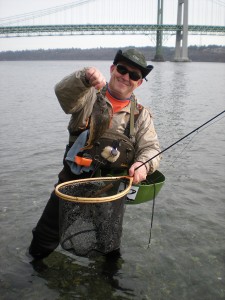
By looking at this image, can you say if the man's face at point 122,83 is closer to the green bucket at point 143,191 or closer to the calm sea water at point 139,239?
the green bucket at point 143,191

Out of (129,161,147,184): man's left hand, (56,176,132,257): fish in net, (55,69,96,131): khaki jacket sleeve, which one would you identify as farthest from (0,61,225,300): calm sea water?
(55,69,96,131): khaki jacket sleeve

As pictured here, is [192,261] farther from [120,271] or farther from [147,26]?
[147,26]

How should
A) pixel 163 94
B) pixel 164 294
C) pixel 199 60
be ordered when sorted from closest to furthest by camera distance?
1. pixel 164 294
2. pixel 163 94
3. pixel 199 60

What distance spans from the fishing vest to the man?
0.05 feet

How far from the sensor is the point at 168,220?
5.61 meters

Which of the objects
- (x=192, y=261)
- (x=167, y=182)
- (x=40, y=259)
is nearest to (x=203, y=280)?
(x=192, y=261)

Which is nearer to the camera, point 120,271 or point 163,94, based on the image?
point 120,271

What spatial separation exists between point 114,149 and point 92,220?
717mm

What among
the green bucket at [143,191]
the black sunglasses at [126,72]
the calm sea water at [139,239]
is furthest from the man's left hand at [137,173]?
the calm sea water at [139,239]

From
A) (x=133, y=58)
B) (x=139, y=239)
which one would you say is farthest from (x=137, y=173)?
(x=139, y=239)

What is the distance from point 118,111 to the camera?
3596 millimetres

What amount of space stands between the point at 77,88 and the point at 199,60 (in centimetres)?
15429

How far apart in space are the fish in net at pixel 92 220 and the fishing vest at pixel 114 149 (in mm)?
230

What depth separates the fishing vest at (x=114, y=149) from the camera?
3492 millimetres
